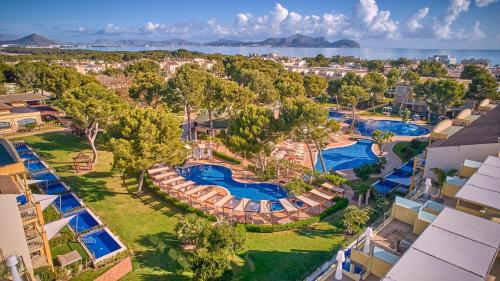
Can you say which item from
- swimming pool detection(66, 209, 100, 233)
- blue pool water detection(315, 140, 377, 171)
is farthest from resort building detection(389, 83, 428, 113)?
swimming pool detection(66, 209, 100, 233)

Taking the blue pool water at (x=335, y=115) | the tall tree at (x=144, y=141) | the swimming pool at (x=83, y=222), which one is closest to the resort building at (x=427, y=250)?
the tall tree at (x=144, y=141)

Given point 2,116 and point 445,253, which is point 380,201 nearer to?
point 445,253

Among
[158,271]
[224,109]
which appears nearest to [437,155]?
[158,271]

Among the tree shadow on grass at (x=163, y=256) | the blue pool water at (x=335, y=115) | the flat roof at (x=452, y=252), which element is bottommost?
the tree shadow on grass at (x=163, y=256)

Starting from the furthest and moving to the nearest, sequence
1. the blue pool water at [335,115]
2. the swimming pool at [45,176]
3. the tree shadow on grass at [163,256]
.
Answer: the blue pool water at [335,115]
the swimming pool at [45,176]
the tree shadow on grass at [163,256]

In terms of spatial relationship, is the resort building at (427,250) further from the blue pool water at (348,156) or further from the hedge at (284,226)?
the blue pool water at (348,156)

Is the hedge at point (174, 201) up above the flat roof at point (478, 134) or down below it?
below
